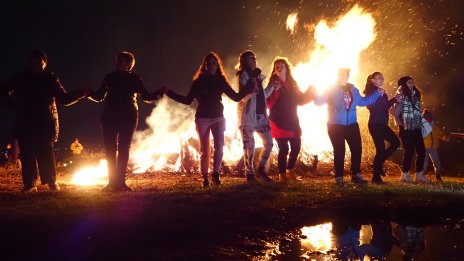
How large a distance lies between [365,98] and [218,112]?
291 cm

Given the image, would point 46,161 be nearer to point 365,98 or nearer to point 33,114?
point 33,114

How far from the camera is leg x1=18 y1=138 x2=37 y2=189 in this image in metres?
6.27

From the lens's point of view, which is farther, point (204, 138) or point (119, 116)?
point (204, 138)

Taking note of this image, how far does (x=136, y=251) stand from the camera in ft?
10.9

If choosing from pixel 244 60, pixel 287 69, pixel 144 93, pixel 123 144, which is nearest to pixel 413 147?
pixel 287 69

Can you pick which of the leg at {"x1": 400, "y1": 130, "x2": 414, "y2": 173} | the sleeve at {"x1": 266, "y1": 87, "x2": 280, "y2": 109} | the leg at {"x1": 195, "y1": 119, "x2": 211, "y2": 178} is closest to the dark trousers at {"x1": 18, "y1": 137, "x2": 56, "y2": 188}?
the leg at {"x1": 195, "y1": 119, "x2": 211, "y2": 178}

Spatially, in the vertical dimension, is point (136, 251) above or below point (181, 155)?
below

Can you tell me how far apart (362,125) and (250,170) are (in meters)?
9.09

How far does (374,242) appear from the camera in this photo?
12.7 ft

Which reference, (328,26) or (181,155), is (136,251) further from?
→ (328,26)

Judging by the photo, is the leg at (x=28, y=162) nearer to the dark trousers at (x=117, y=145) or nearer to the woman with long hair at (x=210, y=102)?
the dark trousers at (x=117, y=145)

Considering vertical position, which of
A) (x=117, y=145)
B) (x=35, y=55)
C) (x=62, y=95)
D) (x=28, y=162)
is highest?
(x=35, y=55)

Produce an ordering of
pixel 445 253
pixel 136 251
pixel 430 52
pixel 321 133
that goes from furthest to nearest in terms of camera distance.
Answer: pixel 430 52 → pixel 321 133 → pixel 445 253 → pixel 136 251

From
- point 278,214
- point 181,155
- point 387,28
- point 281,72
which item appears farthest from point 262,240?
point 387,28
